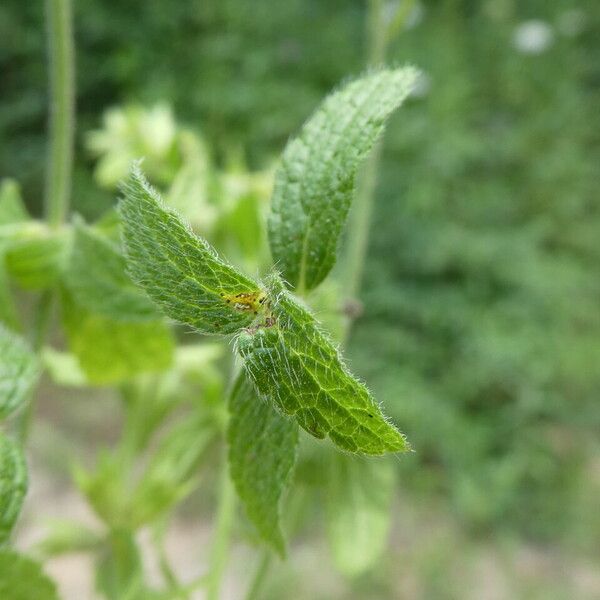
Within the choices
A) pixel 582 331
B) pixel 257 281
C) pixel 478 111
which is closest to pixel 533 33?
pixel 478 111

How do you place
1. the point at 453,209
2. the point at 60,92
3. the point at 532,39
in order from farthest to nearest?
the point at 532,39
the point at 453,209
the point at 60,92

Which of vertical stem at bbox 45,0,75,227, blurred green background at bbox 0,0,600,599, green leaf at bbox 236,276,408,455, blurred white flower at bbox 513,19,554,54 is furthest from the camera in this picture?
blurred white flower at bbox 513,19,554,54

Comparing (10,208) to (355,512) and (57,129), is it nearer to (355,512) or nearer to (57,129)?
(57,129)

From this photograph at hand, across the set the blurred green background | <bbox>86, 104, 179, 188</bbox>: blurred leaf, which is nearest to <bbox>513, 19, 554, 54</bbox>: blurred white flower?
the blurred green background

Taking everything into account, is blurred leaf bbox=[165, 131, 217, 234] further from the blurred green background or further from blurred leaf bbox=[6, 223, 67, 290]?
the blurred green background

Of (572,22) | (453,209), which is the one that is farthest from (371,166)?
(572,22)

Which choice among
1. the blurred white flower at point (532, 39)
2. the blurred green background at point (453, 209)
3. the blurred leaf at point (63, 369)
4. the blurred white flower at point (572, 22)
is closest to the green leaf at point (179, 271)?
the blurred leaf at point (63, 369)

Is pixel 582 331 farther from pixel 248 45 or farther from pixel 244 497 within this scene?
pixel 244 497
